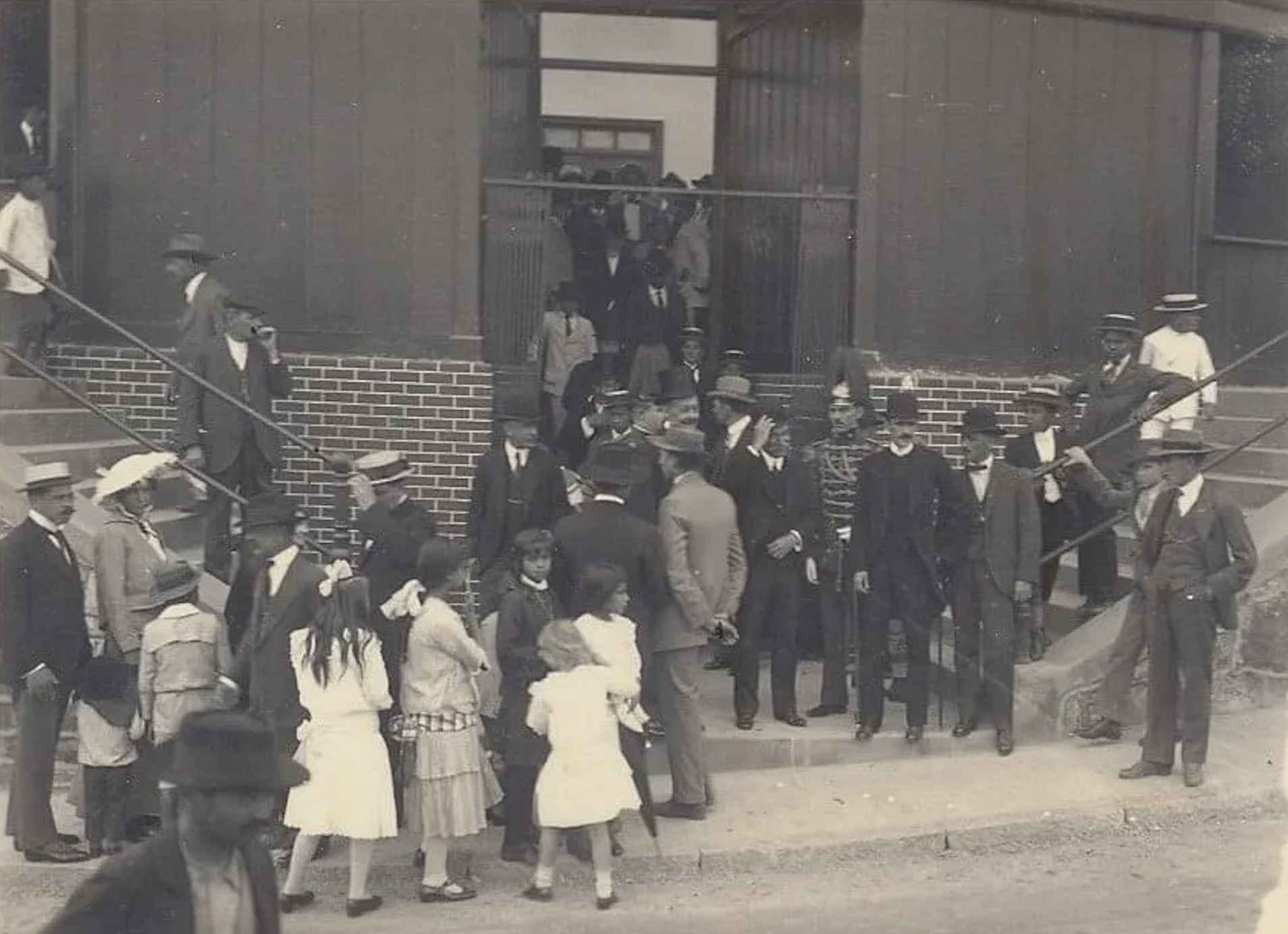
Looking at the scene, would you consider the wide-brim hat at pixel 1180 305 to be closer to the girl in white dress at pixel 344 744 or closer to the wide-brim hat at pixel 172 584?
the girl in white dress at pixel 344 744

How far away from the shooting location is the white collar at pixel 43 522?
6.83 metres

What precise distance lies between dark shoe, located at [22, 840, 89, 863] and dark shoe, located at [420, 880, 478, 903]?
1505 millimetres

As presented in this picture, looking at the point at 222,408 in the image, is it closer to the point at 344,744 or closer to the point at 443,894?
the point at 344,744

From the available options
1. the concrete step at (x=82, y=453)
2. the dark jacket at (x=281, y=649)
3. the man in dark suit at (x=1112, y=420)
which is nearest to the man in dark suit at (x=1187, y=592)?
the man in dark suit at (x=1112, y=420)

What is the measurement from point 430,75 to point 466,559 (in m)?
4.38

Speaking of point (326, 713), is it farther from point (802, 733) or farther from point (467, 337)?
point (467, 337)

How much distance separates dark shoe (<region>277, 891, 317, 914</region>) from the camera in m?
6.41

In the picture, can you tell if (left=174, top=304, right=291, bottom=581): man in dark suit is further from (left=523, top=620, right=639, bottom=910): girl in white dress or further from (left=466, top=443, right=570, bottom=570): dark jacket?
(left=523, top=620, right=639, bottom=910): girl in white dress

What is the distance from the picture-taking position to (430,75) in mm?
9984

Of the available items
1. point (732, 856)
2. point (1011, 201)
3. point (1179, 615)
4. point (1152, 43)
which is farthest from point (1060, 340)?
point (732, 856)

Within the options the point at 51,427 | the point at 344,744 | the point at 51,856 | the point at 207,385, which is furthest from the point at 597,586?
the point at 51,427

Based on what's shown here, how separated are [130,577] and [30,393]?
3207 millimetres

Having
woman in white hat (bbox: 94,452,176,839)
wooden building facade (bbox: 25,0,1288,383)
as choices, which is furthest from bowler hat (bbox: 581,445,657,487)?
wooden building facade (bbox: 25,0,1288,383)

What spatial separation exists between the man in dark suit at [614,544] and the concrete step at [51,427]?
3.72 m
